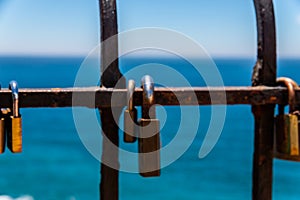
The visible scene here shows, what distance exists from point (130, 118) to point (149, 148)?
0.35 ft

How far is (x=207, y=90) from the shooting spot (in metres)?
1.73

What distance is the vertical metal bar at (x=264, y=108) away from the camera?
1793 mm

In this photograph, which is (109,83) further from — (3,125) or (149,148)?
(3,125)

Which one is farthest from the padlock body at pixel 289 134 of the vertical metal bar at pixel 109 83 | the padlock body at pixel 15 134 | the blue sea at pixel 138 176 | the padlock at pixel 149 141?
the blue sea at pixel 138 176

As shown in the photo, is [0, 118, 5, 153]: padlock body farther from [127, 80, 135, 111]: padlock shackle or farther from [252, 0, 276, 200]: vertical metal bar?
[252, 0, 276, 200]: vertical metal bar

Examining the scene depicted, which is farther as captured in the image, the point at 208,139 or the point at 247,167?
the point at 247,167

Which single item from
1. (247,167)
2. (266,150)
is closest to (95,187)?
(247,167)

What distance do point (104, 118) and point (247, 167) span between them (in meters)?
18.3

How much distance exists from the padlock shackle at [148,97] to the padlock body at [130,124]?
3cm

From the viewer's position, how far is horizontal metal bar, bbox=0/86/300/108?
5.34ft

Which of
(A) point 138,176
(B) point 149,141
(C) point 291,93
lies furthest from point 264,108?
(A) point 138,176

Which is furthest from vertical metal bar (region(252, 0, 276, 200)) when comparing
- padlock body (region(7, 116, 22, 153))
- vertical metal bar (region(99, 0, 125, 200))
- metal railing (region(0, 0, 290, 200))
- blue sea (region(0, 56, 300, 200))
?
blue sea (region(0, 56, 300, 200))

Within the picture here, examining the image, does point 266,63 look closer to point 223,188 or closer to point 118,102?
point 118,102

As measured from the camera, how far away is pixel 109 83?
169cm
